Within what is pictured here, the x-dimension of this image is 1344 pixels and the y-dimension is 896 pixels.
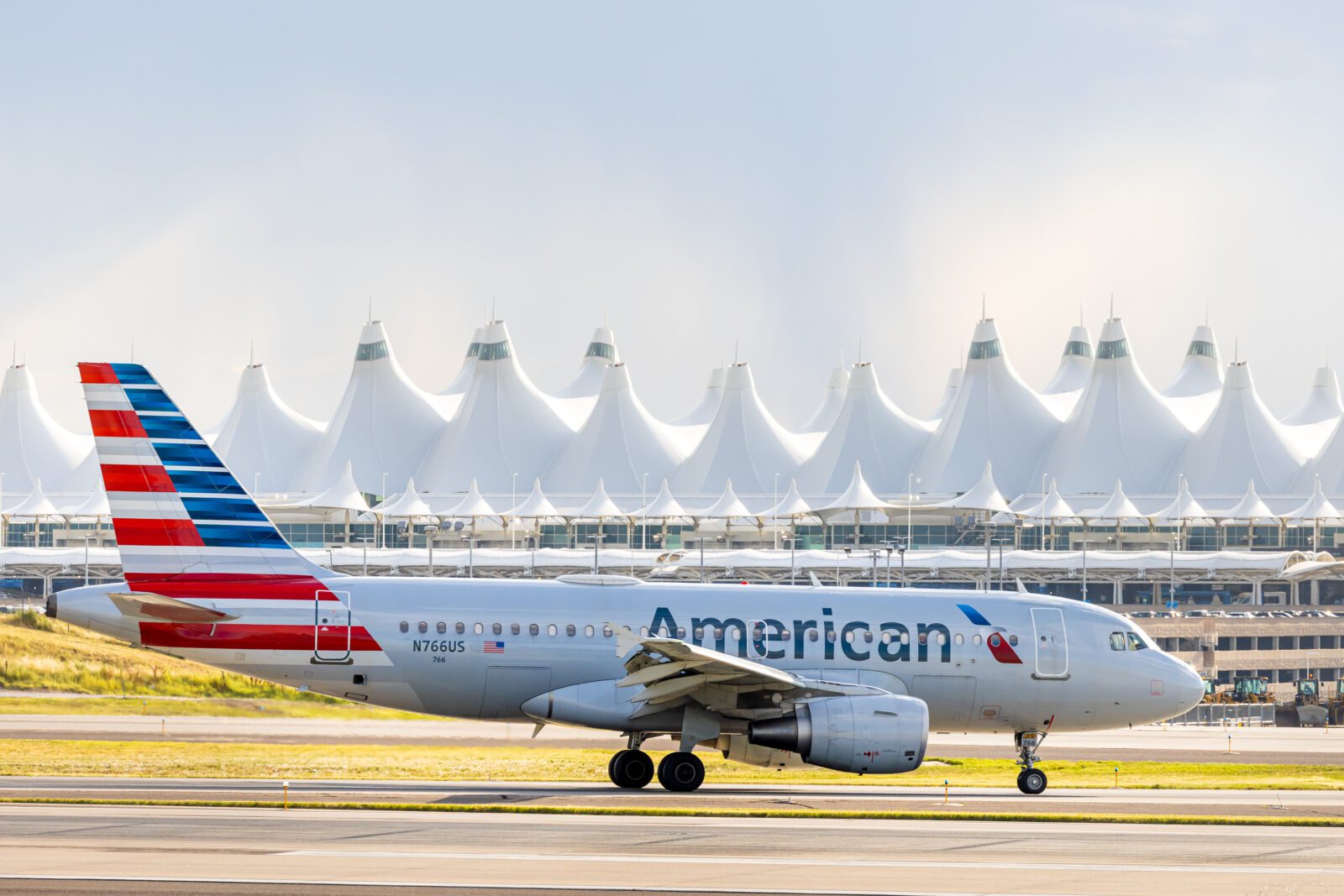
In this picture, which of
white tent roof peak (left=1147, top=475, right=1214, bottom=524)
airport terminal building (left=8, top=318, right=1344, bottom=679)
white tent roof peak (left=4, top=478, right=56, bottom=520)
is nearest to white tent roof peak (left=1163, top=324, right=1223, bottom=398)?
airport terminal building (left=8, top=318, right=1344, bottom=679)

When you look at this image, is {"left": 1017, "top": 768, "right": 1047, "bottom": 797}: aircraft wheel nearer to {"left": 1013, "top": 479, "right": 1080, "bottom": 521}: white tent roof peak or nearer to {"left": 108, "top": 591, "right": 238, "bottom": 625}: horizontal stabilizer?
{"left": 108, "top": 591, "right": 238, "bottom": 625}: horizontal stabilizer

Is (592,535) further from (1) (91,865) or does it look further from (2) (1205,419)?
(1) (91,865)

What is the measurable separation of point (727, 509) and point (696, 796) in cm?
8822

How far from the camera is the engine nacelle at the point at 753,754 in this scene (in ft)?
77.6

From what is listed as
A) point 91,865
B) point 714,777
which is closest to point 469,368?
point 714,777

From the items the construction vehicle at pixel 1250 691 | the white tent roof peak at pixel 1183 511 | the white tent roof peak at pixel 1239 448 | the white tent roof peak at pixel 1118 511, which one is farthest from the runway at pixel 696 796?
the white tent roof peak at pixel 1239 448

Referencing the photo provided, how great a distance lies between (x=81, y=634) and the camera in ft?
156

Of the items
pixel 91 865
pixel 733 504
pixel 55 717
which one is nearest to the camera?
pixel 91 865

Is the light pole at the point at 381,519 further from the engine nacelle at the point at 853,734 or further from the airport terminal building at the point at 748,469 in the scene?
the engine nacelle at the point at 853,734

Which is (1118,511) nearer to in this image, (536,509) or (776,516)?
(776,516)

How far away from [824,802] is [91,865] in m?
10.4

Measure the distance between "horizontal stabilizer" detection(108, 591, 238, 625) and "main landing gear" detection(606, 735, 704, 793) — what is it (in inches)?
231

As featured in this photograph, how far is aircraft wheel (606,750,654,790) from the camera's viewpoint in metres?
24.5

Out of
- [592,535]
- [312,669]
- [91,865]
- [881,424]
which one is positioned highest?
[881,424]
